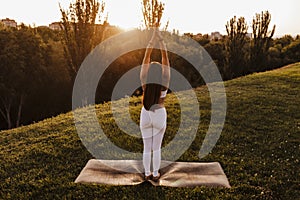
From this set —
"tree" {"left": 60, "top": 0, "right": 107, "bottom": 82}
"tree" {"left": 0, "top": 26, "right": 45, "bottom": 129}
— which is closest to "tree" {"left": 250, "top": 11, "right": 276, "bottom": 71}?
"tree" {"left": 60, "top": 0, "right": 107, "bottom": 82}

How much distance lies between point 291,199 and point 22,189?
15.4 feet

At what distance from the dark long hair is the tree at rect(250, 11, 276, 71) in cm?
2127

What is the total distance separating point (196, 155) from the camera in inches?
299

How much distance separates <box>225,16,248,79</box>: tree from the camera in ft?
81.8

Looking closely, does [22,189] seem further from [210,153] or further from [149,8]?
[149,8]

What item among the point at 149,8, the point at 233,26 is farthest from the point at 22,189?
the point at 233,26

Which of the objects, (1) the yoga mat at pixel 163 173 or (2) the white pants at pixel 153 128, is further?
(1) the yoga mat at pixel 163 173

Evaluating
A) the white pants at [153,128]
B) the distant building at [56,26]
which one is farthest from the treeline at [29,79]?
the white pants at [153,128]

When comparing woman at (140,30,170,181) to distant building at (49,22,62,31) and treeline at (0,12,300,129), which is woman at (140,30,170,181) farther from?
treeline at (0,12,300,129)

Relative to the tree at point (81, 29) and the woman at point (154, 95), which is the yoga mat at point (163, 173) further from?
the tree at point (81, 29)

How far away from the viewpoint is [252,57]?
25.5 meters

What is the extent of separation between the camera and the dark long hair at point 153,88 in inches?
214

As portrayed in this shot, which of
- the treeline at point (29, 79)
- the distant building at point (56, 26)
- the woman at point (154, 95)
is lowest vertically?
the treeline at point (29, 79)

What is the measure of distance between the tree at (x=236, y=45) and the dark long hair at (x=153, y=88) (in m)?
20.2
